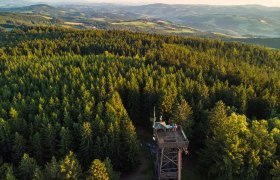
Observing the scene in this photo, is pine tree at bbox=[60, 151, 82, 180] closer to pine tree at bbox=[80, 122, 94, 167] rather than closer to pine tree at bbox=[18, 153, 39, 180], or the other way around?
pine tree at bbox=[18, 153, 39, 180]

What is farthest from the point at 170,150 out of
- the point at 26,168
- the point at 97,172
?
the point at 26,168

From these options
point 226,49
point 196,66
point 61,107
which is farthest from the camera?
point 226,49

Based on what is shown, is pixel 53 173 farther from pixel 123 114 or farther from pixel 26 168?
pixel 123 114

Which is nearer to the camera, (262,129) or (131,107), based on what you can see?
(262,129)

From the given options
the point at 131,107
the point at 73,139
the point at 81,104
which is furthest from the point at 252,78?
the point at 73,139

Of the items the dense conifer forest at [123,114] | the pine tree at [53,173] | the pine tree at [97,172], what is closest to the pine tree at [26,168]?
the dense conifer forest at [123,114]

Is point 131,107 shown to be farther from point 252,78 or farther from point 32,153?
point 252,78
